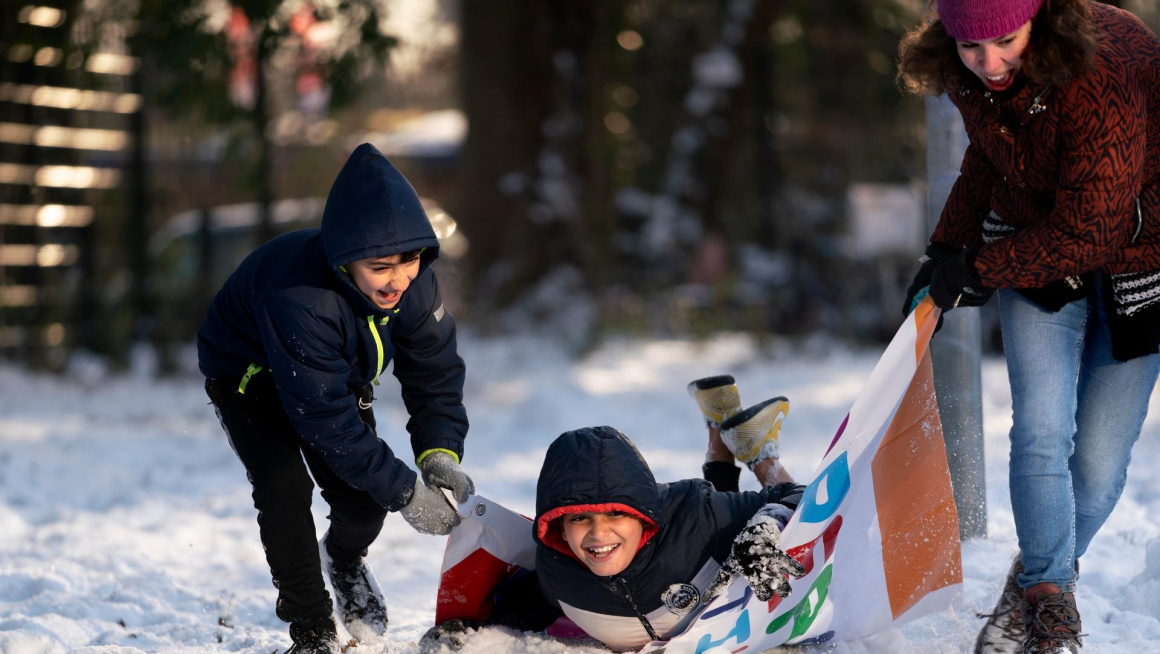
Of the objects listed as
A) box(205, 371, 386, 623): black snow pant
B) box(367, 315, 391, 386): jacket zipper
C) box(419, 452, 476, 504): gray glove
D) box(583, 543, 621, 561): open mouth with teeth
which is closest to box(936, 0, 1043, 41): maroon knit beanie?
box(583, 543, 621, 561): open mouth with teeth

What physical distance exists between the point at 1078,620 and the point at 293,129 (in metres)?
10.5

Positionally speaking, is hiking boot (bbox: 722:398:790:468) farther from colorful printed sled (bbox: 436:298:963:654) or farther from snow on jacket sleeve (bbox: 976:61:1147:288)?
snow on jacket sleeve (bbox: 976:61:1147:288)

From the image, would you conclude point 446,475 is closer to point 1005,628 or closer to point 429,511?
point 429,511

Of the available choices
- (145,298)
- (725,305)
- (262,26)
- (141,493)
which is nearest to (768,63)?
(725,305)

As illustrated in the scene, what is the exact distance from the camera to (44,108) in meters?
10.2

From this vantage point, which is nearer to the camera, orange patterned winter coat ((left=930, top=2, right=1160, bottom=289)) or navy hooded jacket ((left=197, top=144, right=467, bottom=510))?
orange patterned winter coat ((left=930, top=2, right=1160, bottom=289))

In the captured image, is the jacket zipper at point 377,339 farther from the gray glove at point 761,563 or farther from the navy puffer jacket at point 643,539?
the gray glove at point 761,563

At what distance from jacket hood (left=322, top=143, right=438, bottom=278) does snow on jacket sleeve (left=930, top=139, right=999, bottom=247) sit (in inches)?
53.1

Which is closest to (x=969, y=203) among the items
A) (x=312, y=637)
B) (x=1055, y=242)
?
(x=1055, y=242)

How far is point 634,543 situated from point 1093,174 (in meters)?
1.39

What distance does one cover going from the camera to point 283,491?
327 centimetres

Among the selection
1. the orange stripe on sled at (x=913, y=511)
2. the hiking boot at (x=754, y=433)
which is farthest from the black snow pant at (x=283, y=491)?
the orange stripe on sled at (x=913, y=511)

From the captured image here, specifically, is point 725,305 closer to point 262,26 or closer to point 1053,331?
point 262,26

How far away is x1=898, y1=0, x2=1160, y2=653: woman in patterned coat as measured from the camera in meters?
2.66
